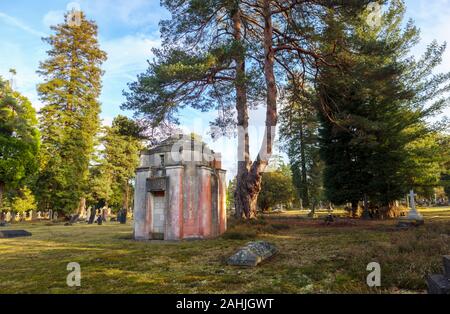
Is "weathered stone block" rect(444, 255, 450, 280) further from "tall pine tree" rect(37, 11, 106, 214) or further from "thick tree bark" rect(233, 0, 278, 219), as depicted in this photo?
"tall pine tree" rect(37, 11, 106, 214)

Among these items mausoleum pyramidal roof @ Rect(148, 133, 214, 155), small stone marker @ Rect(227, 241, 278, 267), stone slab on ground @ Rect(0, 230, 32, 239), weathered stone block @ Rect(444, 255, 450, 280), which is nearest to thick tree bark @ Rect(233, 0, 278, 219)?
mausoleum pyramidal roof @ Rect(148, 133, 214, 155)

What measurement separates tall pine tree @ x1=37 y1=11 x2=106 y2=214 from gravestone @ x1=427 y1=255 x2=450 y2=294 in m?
40.2

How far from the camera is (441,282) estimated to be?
173 inches

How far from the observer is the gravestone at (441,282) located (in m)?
4.17

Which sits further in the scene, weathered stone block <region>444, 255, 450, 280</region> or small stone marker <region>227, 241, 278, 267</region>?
small stone marker <region>227, 241, 278, 267</region>

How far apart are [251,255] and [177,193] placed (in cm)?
790

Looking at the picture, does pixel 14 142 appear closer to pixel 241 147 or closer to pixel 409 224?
pixel 241 147

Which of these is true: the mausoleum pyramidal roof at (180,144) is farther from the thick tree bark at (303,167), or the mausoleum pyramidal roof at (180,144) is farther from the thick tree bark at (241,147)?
the thick tree bark at (303,167)

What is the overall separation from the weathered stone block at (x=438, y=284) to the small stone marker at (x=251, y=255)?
13.2 feet

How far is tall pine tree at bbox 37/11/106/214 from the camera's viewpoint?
122ft

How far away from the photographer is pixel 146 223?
15742 millimetres
